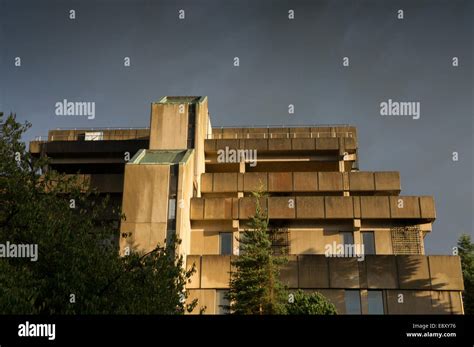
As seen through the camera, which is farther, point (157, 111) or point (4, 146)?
point (157, 111)

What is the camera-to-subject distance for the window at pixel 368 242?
30.1m

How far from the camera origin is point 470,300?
38.2 metres

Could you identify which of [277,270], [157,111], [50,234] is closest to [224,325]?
[50,234]

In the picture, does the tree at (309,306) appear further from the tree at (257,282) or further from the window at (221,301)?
the window at (221,301)

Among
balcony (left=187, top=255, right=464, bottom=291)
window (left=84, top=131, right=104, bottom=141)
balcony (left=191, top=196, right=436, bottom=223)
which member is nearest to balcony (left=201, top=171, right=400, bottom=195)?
balcony (left=191, top=196, right=436, bottom=223)

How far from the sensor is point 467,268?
40750mm

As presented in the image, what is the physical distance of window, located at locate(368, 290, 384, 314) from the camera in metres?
26.6

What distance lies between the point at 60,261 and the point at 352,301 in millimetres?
17665

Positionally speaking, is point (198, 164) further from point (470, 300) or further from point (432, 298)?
point (470, 300)

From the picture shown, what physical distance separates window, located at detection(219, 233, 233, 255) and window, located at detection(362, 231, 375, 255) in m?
7.81

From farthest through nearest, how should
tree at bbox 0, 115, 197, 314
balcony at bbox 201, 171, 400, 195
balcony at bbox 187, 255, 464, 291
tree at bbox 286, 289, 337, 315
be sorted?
balcony at bbox 201, 171, 400, 195, balcony at bbox 187, 255, 464, 291, tree at bbox 286, 289, 337, 315, tree at bbox 0, 115, 197, 314

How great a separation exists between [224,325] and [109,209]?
76.4 ft

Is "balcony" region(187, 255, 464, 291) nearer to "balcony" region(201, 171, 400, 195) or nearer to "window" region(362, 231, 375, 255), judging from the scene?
"window" region(362, 231, 375, 255)

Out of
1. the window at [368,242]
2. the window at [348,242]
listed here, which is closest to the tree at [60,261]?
the window at [348,242]
